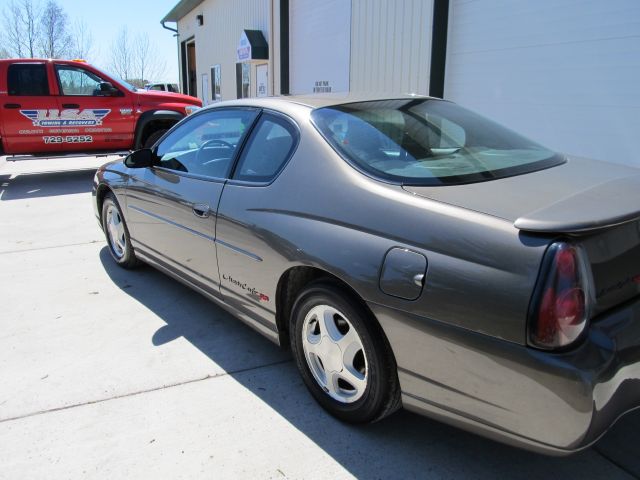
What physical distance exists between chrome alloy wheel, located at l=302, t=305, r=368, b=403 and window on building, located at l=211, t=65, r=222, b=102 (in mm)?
17822

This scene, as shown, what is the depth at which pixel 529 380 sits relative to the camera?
68.1 inches

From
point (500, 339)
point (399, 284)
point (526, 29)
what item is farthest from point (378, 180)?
point (526, 29)

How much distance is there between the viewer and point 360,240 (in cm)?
221

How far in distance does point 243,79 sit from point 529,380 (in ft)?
52.3

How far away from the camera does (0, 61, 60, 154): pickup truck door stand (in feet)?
28.7

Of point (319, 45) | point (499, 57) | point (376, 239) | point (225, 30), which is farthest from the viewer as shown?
point (225, 30)

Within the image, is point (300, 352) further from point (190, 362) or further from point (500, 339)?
point (500, 339)

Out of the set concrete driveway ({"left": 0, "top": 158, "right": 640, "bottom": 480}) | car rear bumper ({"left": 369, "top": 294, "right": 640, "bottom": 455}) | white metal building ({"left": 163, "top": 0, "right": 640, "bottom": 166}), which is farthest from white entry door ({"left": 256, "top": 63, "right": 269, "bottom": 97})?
car rear bumper ({"left": 369, "top": 294, "right": 640, "bottom": 455})

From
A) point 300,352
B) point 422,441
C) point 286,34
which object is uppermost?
point 286,34

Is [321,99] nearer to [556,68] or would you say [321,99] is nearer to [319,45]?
[556,68]

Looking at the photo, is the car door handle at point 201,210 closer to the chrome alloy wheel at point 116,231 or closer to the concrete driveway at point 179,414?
the concrete driveway at point 179,414

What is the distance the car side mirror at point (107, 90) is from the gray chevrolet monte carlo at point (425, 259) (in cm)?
686

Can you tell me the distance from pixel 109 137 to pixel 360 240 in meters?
8.57

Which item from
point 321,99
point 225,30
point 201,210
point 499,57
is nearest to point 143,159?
point 201,210
